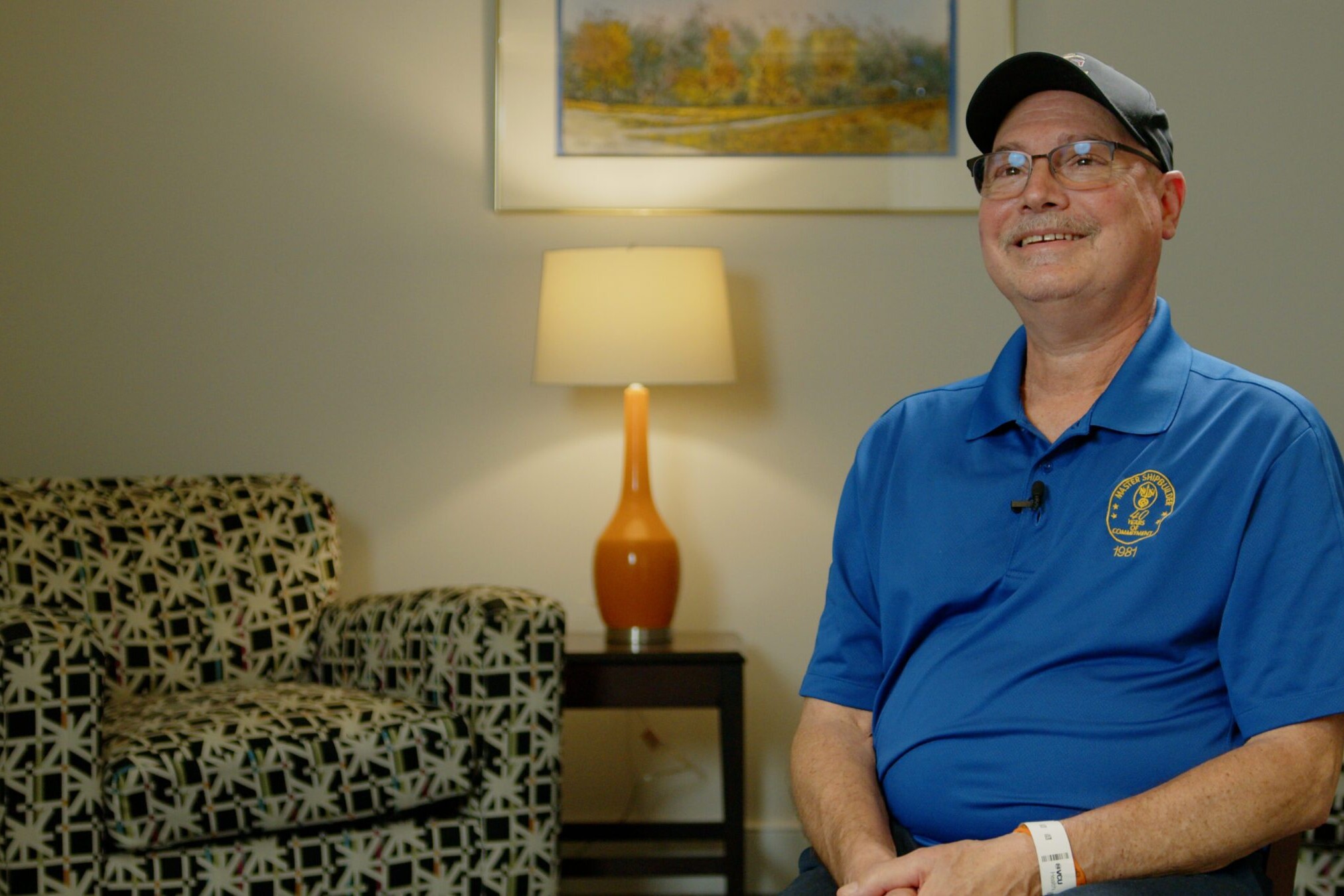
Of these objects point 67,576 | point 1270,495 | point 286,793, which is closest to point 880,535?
point 1270,495

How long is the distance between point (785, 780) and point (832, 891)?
1.98 m

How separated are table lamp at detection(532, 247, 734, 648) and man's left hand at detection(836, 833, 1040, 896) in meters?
1.67

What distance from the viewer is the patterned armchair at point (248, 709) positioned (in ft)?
6.86

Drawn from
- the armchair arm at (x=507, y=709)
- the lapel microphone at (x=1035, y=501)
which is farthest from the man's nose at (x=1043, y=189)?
the armchair arm at (x=507, y=709)

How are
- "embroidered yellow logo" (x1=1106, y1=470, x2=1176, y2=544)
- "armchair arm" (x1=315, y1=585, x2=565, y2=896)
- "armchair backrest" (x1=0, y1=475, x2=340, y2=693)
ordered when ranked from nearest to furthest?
1. "embroidered yellow logo" (x1=1106, y1=470, x2=1176, y2=544)
2. "armchair arm" (x1=315, y1=585, x2=565, y2=896)
3. "armchair backrest" (x1=0, y1=475, x2=340, y2=693)

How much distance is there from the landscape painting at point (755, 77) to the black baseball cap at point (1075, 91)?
185cm

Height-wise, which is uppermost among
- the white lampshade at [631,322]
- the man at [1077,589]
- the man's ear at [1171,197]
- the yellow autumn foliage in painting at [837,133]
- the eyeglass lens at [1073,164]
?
the yellow autumn foliage in painting at [837,133]

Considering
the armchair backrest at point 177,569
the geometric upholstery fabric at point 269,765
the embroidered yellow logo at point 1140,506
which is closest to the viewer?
the embroidered yellow logo at point 1140,506

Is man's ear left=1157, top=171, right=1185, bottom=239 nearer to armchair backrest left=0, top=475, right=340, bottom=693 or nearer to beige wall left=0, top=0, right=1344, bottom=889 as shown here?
beige wall left=0, top=0, right=1344, bottom=889

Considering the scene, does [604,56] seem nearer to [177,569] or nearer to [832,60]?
[832,60]

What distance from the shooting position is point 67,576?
2.64 m

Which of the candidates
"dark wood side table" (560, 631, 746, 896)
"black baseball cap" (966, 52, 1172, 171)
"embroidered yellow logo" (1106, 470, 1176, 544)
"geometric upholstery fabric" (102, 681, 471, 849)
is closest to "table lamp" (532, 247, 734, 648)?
"dark wood side table" (560, 631, 746, 896)

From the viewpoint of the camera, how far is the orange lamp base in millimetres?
2848

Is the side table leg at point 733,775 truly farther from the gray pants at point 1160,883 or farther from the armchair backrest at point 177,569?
the gray pants at point 1160,883
